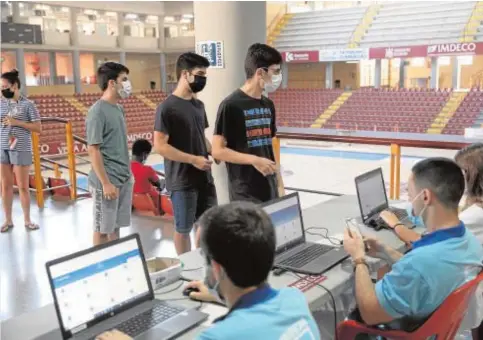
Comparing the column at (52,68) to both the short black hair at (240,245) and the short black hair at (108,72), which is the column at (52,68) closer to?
the short black hair at (108,72)

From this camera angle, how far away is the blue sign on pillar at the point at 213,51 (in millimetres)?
4306

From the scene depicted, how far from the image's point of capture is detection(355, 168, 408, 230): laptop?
107 inches

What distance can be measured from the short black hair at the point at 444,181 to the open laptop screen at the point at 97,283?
40.5 inches

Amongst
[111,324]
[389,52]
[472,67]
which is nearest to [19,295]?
[111,324]

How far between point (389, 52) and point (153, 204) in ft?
41.6

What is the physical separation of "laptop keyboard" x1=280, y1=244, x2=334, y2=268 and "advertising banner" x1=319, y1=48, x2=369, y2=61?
50.3 feet

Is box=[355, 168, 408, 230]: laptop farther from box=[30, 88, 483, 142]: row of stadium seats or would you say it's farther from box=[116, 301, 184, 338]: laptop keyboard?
box=[30, 88, 483, 142]: row of stadium seats

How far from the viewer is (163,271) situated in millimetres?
1889

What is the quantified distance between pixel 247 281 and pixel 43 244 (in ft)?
12.7

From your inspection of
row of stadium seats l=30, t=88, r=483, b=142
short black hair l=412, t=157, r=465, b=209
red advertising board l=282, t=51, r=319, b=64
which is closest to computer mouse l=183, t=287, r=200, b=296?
short black hair l=412, t=157, r=465, b=209

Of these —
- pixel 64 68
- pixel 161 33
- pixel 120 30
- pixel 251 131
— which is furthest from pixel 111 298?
pixel 161 33

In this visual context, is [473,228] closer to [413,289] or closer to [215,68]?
[413,289]

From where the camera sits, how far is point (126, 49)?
1731cm

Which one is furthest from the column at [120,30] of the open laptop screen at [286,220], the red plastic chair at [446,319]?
the red plastic chair at [446,319]
